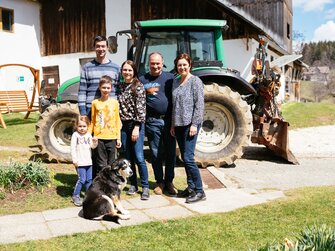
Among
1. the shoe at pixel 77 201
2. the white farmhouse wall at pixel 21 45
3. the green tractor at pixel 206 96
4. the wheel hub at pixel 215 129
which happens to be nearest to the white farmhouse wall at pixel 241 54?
the green tractor at pixel 206 96

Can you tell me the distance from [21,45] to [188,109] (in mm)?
15542

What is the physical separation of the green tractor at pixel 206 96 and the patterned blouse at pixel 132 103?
198cm

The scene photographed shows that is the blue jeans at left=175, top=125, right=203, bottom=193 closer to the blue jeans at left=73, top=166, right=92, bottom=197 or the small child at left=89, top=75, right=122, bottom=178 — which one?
the small child at left=89, top=75, right=122, bottom=178

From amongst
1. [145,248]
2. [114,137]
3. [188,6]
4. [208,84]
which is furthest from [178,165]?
[188,6]

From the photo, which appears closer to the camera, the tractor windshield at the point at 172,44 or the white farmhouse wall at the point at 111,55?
the tractor windshield at the point at 172,44

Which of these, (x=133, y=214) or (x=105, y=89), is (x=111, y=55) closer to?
(x=105, y=89)

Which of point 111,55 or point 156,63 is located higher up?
point 111,55

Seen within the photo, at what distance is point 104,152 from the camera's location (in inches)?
193

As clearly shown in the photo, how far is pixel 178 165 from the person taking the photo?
7094mm

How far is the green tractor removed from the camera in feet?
22.1

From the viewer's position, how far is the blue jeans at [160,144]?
16.7 feet

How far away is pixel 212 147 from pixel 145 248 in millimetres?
3783

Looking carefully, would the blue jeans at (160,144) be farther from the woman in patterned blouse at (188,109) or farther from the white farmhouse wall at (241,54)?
the white farmhouse wall at (241,54)

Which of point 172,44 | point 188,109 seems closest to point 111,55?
point 172,44
